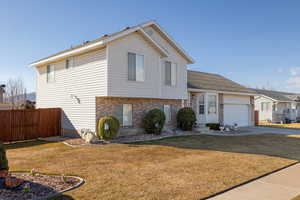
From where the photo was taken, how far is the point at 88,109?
1274 centimetres

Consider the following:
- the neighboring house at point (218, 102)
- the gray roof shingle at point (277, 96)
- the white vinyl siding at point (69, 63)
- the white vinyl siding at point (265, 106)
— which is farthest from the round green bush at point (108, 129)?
the gray roof shingle at point (277, 96)

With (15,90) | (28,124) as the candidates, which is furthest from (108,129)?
(15,90)

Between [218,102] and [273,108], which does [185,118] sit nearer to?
[218,102]

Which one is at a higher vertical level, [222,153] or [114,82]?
[114,82]

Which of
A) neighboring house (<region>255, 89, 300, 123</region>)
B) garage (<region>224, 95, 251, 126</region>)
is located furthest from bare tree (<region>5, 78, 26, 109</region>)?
neighboring house (<region>255, 89, 300, 123</region>)

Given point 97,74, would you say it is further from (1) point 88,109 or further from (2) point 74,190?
(2) point 74,190

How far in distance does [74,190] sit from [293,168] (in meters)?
6.49

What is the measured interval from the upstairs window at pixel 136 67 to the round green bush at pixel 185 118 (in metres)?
4.51

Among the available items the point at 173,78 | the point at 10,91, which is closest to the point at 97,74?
the point at 173,78

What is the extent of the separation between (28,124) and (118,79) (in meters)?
6.36

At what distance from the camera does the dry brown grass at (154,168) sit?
4684mm

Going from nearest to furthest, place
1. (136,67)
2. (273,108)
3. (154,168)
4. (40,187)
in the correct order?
(40,187) → (154,168) → (136,67) → (273,108)

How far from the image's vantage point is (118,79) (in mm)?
12250

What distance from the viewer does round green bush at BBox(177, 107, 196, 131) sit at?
52.7ft
